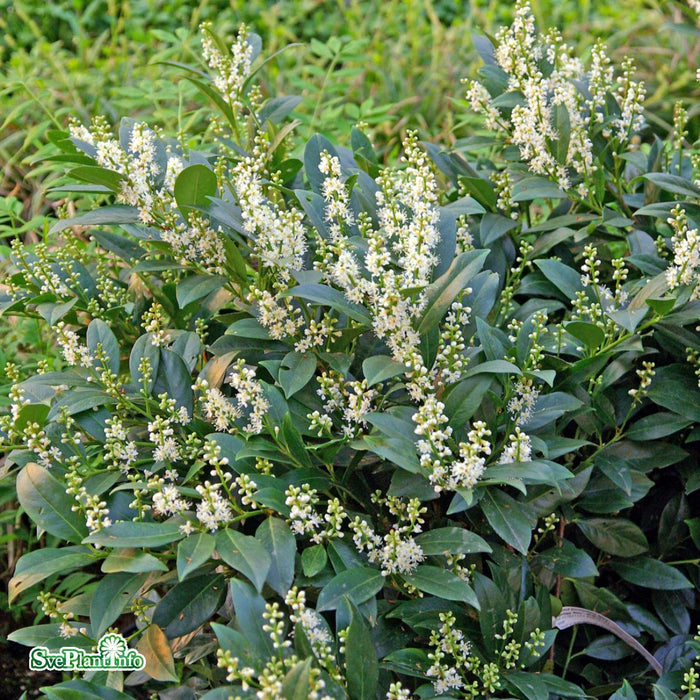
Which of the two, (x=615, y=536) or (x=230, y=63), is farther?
(x=230, y=63)

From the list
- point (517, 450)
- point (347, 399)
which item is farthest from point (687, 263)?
point (347, 399)

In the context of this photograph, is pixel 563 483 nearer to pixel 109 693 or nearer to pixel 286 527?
pixel 286 527

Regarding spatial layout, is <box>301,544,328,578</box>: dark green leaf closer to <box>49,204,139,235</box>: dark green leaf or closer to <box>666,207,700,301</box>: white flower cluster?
<box>49,204,139,235</box>: dark green leaf

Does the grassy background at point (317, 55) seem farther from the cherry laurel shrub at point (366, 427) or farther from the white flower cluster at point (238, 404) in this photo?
the white flower cluster at point (238, 404)

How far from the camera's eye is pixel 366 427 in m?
1.81

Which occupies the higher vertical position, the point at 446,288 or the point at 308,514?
the point at 446,288

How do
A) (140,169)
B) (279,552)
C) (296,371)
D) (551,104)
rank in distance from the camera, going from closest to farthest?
1. (279,552)
2. (296,371)
3. (140,169)
4. (551,104)

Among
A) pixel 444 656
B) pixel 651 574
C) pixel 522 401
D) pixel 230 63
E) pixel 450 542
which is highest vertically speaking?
pixel 230 63

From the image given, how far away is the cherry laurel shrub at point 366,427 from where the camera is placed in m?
1.64

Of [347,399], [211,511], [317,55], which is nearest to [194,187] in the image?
[347,399]

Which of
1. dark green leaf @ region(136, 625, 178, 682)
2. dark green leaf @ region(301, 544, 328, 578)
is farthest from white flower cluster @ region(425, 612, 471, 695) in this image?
dark green leaf @ region(136, 625, 178, 682)

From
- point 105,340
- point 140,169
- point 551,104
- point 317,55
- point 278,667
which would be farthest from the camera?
point 317,55

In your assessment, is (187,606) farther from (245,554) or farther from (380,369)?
(380,369)

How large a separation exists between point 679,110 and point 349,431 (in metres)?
1.35
